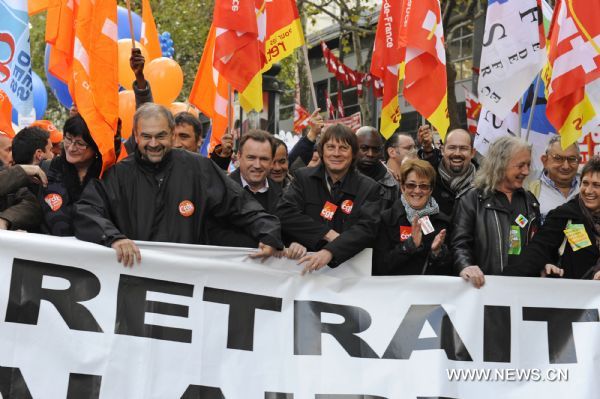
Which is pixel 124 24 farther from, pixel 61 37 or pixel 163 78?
pixel 61 37

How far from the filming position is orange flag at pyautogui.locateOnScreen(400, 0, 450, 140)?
7391 mm

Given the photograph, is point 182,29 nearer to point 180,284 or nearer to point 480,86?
point 480,86

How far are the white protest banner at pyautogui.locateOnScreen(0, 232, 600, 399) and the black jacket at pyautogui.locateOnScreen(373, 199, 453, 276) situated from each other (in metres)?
0.14

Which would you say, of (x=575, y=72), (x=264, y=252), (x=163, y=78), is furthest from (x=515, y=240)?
(x=163, y=78)

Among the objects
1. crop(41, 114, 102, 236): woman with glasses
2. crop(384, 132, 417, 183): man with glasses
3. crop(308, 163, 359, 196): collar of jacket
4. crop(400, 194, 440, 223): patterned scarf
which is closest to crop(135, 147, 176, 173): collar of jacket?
crop(41, 114, 102, 236): woman with glasses

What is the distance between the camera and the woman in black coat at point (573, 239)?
17.9 ft

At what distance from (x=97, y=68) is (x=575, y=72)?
10.8 feet

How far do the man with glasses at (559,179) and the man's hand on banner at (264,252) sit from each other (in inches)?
86.8

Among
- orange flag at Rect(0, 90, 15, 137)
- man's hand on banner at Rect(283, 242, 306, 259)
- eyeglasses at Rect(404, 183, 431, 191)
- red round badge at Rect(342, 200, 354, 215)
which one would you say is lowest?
man's hand on banner at Rect(283, 242, 306, 259)

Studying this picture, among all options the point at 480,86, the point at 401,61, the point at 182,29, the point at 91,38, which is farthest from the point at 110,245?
the point at 182,29

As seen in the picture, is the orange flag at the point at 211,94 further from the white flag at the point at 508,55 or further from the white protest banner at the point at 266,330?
the white protest banner at the point at 266,330

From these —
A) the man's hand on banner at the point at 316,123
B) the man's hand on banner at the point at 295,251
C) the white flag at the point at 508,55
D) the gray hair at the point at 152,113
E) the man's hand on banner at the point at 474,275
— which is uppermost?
the white flag at the point at 508,55

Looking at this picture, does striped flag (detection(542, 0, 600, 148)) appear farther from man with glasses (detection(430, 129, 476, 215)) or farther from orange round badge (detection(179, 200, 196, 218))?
orange round badge (detection(179, 200, 196, 218))

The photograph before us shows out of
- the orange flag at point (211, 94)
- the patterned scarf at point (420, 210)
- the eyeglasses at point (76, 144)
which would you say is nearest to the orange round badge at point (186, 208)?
the eyeglasses at point (76, 144)
